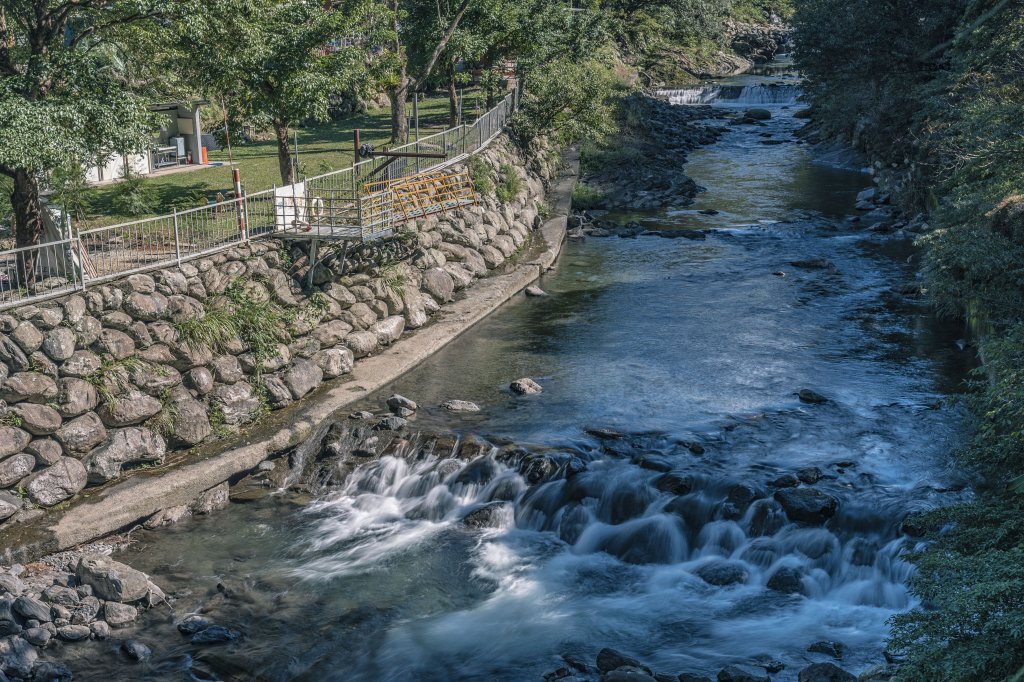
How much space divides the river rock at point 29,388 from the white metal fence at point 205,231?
4.68ft

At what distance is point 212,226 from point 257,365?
12.1ft

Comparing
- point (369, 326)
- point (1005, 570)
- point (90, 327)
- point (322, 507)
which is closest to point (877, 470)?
point (1005, 570)

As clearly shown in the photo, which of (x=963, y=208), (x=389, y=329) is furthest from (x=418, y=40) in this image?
(x=963, y=208)

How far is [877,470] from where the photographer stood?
18.3 meters

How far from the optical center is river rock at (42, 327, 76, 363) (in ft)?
59.2

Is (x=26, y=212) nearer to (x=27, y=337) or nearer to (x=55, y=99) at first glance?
(x=55, y=99)

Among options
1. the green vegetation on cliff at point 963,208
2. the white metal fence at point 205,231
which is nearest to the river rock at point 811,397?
the green vegetation on cliff at point 963,208

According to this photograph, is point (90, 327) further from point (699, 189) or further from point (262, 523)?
point (699, 189)

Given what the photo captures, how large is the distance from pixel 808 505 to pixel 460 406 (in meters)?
8.00

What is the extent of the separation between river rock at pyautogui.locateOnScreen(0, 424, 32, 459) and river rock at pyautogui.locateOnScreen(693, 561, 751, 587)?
11941 mm

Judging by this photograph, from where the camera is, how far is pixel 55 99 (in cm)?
1956

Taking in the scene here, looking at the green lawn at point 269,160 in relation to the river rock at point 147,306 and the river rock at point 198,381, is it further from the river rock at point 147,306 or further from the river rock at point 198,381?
the river rock at point 198,381

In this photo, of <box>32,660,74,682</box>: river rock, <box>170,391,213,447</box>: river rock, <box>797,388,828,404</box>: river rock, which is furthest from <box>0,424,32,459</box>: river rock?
<box>797,388,828,404</box>: river rock

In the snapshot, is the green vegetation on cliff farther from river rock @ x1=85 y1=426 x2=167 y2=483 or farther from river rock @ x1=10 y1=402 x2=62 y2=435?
river rock @ x1=10 y1=402 x2=62 y2=435
